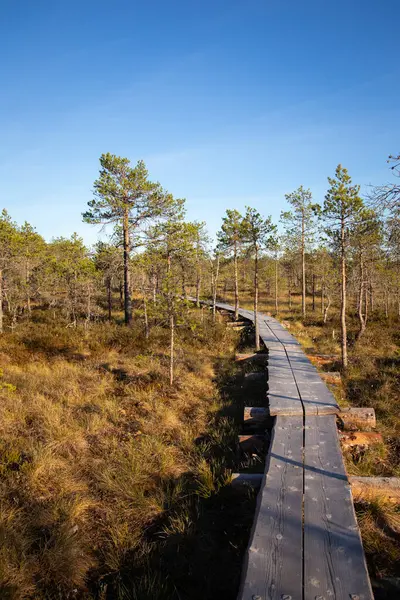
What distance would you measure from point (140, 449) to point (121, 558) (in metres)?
2.36

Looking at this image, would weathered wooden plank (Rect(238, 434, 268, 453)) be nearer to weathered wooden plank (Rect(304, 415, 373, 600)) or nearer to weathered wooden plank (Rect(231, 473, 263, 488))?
Answer: weathered wooden plank (Rect(304, 415, 373, 600))

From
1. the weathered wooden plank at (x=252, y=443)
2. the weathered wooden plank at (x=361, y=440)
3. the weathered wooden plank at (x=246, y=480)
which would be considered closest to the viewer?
the weathered wooden plank at (x=246, y=480)

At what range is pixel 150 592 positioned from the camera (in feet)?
10.2

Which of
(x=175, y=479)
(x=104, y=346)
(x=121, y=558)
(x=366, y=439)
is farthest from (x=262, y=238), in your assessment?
(x=121, y=558)

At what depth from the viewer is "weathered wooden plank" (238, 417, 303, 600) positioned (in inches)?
105

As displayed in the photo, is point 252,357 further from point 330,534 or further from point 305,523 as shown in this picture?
point 330,534

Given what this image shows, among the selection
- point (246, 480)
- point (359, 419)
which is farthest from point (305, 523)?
point (359, 419)

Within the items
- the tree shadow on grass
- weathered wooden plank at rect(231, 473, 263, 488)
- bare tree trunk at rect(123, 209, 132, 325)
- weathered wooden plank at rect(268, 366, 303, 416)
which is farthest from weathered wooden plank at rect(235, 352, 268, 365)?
bare tree trunk at rect(123, 209, 132, 325)

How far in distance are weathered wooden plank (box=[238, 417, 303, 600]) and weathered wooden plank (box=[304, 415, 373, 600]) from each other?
0.10 meters

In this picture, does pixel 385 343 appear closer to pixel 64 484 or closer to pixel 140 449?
pixel 140 449

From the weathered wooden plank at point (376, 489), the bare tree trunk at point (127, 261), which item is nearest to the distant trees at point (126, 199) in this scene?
the bare tree trunk at point (127, 261)

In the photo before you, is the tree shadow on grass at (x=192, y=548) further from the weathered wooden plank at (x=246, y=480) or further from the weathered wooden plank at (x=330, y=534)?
the weathered wooden plank at (x=330, y=534)

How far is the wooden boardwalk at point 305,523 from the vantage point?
268cm

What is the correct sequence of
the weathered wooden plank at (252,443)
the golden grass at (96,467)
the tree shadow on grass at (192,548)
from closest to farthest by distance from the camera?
1. the tree shadow on grass at (192,548)
2. the golden grass at (96,467)
3. the weathered wooden plank at (252,443)
